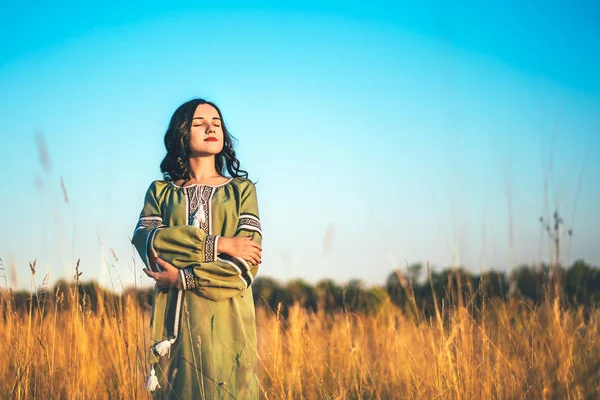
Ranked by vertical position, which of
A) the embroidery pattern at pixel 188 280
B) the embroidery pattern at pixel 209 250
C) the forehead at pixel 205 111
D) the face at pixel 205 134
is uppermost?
the forehead at pixel 205 111

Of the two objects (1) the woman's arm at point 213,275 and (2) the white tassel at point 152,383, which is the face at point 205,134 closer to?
(1) the woman's arm at point 213,275

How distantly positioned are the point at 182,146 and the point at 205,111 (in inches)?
8.5

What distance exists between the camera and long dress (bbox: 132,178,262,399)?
7.84 ft

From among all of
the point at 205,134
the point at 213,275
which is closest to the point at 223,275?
the point at 213,275

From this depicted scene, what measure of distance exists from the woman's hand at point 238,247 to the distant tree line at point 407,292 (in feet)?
0.81

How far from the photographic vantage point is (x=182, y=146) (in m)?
2.75

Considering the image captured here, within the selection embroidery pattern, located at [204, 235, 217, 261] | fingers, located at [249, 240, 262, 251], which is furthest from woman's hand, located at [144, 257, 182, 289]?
fingers, located at [249, 240, 262, 251]

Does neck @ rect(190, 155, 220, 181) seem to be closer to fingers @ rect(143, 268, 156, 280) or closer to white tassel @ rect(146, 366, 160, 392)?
fingers @ rect(143, 268, 156, 280)

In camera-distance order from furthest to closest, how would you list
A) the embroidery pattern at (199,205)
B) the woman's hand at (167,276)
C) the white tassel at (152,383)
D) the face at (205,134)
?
the face at (205,134) → the embroidery pattern at (199,205) → the woman's hand at (167,276) → the white tassel at (152,383)

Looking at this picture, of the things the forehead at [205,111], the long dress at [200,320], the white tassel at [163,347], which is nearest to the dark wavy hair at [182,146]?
the forehead at [205,111]

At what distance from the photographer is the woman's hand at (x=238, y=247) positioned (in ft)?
7.93

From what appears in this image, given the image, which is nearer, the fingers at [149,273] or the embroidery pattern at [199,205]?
the fingers at [149,273]

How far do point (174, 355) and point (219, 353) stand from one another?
0.67ft

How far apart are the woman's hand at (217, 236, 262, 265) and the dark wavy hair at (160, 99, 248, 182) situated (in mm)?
525
